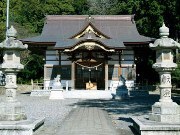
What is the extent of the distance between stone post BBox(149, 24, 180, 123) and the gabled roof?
19666 mm

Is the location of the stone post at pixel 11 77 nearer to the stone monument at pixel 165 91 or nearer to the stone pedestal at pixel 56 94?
the stone monument at pixel 165 91

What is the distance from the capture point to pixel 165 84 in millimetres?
10664

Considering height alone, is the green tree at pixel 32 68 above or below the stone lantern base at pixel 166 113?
above

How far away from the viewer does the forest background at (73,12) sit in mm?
40219

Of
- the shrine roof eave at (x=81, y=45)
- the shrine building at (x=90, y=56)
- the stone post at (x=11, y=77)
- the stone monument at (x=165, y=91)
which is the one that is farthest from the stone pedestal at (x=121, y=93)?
the stone post at (x=11, y=77)

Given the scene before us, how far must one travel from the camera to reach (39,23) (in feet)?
176

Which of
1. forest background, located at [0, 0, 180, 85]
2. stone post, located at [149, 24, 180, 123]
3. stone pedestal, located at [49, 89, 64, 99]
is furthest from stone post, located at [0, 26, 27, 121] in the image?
forest background, located at [0, 0, 180, 85]

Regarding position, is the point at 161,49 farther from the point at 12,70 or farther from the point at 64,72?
the point at 64,72

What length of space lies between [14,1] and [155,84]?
91.9 feet

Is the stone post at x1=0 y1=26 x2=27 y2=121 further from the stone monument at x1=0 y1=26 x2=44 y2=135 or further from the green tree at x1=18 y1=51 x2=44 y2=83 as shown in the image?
the green tree at x1=18 y1=51 x2=44 y2=83

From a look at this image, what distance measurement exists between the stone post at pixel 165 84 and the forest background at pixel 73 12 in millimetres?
13810

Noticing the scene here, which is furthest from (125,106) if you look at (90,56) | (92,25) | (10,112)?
(92,25)

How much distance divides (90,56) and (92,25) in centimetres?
267

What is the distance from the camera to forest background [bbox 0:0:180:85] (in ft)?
132
